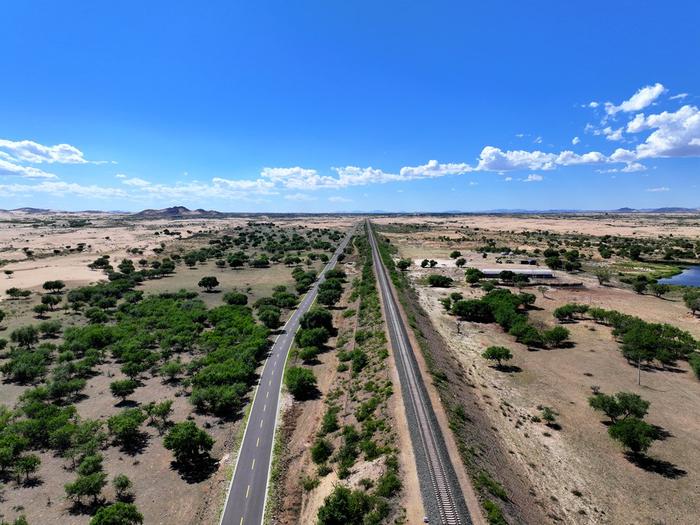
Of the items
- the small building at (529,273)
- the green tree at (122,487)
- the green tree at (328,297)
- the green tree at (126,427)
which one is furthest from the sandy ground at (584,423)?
the green tree at (126,427)

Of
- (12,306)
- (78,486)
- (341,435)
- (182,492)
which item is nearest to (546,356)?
(341,435)

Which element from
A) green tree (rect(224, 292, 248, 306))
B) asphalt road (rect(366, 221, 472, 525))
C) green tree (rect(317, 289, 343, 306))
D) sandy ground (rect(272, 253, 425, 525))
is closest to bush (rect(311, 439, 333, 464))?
sandy ground (rect(272, 253, 425, 525))

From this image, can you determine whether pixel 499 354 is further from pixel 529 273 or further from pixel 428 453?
pixel 529 273

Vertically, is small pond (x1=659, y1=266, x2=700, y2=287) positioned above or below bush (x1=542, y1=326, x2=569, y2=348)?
above

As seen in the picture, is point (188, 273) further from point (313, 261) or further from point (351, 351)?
point (351, 351)

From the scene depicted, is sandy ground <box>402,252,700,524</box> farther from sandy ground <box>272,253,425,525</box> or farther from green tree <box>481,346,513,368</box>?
sandy ground <box>272,253,425,525</box>

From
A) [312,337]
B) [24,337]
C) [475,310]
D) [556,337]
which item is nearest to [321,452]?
[312,337]
